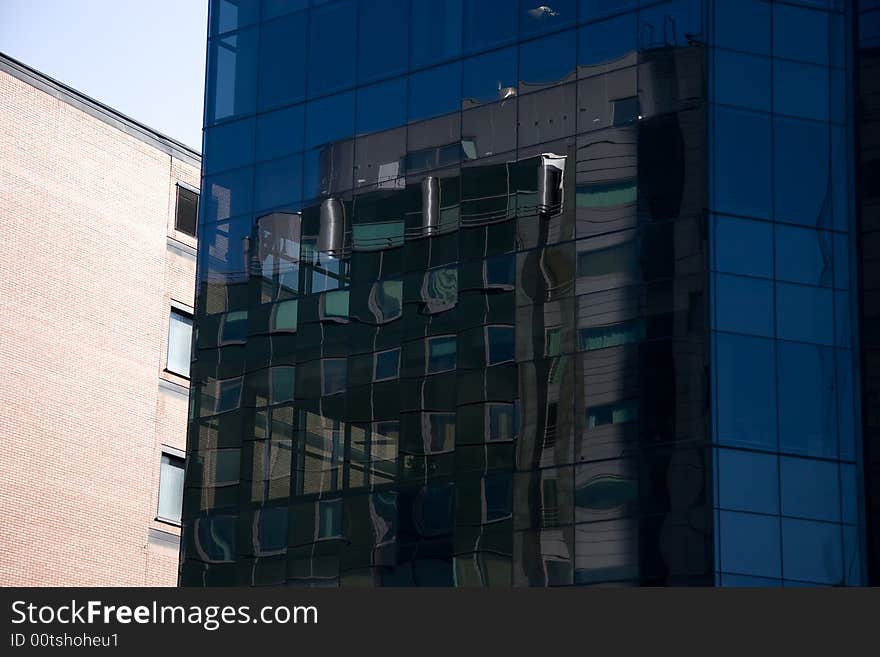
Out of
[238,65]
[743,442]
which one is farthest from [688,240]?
[238,65]

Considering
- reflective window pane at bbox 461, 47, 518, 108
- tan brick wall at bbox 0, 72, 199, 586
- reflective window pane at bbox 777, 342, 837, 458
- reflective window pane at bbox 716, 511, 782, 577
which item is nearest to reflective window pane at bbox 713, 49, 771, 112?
reflective window pane at bbox 461, 47, 518, 108

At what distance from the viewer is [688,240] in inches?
1395

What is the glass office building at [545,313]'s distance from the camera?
34719mm

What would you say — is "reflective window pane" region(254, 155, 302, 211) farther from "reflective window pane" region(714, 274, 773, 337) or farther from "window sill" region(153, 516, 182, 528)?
"window sill" region(153, 516, 182, 528)

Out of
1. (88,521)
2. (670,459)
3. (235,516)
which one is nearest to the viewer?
(670,459)

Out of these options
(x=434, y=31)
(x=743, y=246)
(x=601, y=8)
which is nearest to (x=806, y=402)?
(x=743, y=246)

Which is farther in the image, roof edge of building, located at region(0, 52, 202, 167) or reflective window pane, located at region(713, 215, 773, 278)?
roof edge of building, located at region(0, 52, 202, 167)

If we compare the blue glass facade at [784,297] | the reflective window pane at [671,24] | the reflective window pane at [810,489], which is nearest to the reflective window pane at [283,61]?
the reflective window pane at [671,24]

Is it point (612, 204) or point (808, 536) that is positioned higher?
point (612, 204)

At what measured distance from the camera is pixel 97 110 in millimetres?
53219

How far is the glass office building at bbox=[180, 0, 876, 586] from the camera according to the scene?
114 ft

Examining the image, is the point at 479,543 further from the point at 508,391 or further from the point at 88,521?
the point at 88,521

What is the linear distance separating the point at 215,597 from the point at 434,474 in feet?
32.2

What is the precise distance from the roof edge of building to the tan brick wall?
9.1 inches
